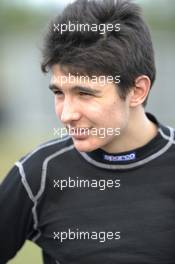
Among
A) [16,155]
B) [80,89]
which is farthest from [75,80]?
[16,155]

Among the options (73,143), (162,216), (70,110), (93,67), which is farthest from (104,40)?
(162,216)

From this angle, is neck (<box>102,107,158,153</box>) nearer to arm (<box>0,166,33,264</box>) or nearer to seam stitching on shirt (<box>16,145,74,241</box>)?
seam stitching on shirt (<box>16,145,74,241</box>)

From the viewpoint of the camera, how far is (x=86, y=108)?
5.13 ft

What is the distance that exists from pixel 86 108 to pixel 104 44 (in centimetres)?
16

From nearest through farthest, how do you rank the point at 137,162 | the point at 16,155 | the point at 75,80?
1. the point at 75,80
2. the point at 137,162
3. the point at 16,155

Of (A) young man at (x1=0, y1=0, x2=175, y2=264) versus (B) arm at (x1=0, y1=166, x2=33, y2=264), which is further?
(B) arm at (x1=0, y1=166, x2=33, y2=264)

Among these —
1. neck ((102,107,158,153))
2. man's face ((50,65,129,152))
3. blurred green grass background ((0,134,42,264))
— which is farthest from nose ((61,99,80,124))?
blurred green grass background ((0,134,42,264))

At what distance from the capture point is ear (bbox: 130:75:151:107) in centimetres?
165

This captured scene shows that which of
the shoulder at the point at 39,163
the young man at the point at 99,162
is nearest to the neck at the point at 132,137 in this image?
the young man at the point at 99,162

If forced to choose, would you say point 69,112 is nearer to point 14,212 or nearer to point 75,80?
point 75,80

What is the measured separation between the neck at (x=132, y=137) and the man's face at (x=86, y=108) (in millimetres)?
65

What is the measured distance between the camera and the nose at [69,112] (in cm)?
155

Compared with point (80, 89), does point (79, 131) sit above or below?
below

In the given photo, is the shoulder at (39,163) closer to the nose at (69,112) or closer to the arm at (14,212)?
the arm at (14,212)
